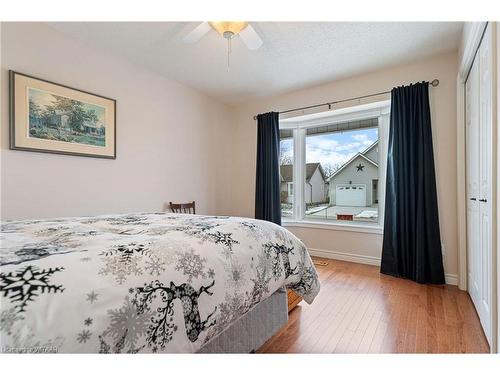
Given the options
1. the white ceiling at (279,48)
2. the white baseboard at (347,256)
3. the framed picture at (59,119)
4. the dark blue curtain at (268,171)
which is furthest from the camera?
the dark blue curtain at (268,171)

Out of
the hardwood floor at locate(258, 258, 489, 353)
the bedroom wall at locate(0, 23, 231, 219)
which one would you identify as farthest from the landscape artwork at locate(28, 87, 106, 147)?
the hardwood floor at locate(258, 258, 489, 353)

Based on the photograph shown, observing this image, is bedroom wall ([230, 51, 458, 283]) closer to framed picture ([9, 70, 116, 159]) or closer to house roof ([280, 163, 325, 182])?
house roof ([280, 163, 325, 182])

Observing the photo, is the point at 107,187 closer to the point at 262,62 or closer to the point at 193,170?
the point at 193,170

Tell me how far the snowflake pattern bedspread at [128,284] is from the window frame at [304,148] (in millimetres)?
2345

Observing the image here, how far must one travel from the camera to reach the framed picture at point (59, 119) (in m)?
2.01

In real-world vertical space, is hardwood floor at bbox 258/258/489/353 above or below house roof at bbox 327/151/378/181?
below

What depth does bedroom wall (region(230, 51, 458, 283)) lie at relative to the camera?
258cm

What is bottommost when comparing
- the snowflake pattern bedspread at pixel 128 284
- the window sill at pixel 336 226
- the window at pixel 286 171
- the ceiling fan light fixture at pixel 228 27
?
the window sill at pixel 336 226

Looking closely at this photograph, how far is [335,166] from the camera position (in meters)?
3.60

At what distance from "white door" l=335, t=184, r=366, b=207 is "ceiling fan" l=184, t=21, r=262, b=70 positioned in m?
2.20

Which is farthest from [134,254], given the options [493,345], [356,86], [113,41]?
Answer: [356,86]

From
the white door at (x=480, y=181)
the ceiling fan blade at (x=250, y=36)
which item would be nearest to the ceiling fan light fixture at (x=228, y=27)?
the ceiling fan blade at (x=250, y=36)

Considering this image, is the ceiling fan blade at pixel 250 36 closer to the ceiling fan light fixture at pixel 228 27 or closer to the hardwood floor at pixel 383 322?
the ceiling fan light fixture at pixel 228 27
